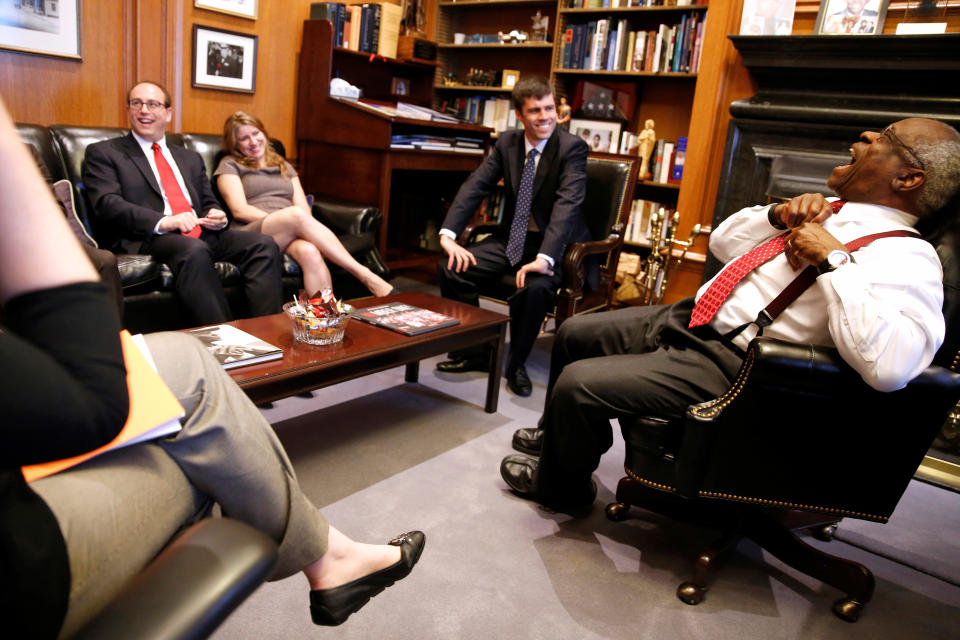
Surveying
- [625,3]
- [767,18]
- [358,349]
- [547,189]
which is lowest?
[358,349]

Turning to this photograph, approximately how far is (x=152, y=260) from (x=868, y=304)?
8.13ft

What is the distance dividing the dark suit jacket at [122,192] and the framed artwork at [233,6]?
1.08 m

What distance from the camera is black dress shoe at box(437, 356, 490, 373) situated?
9.91ft

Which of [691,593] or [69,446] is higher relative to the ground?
[69,446]

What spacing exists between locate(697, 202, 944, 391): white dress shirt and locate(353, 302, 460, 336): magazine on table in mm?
941

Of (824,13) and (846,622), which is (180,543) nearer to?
(846,622)

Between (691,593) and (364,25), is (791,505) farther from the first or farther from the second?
(364,25)

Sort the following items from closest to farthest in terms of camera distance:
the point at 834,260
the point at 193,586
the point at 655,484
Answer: the point at 193,586 < the point at 834,260 < the point at 655,484

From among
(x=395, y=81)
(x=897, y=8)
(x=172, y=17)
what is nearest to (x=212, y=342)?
(x=172, y=17)

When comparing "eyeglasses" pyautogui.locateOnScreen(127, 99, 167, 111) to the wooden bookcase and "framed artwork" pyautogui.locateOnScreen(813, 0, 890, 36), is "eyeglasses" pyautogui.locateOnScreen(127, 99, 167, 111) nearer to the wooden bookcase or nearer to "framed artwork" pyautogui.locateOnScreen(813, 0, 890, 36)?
the wooden bookcase

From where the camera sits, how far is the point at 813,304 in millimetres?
1584

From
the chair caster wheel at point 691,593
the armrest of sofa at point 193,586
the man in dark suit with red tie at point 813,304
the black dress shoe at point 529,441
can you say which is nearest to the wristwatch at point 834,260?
the man in dark suit with red tie at point 813,304

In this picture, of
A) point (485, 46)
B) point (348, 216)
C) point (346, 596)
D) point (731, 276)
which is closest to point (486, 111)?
point (485, 46)

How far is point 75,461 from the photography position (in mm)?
715
